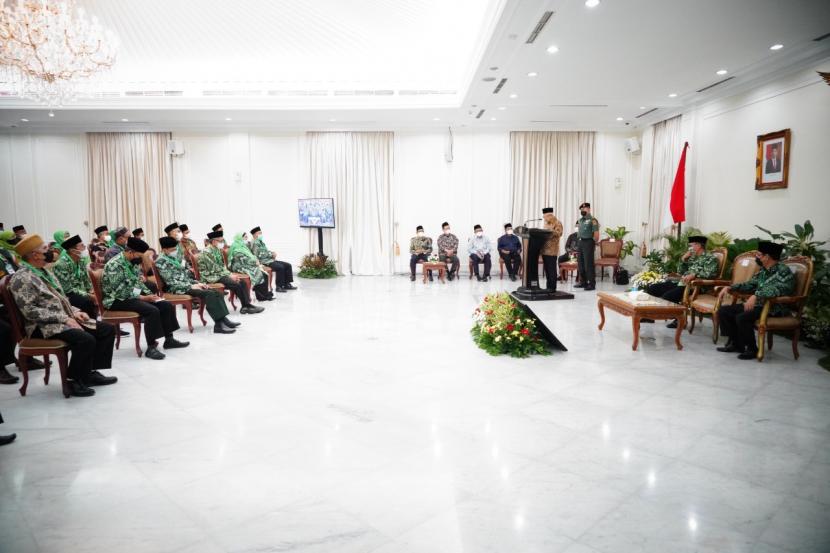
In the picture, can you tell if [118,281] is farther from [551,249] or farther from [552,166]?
[552,166]

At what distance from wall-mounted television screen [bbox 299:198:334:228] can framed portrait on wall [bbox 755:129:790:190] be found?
825cm

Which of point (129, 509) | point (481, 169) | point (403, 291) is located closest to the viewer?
point (129, 509)

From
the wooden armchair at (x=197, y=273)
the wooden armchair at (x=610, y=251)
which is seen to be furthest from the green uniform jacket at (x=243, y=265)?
the wooden armchair at (x=610, y=251)

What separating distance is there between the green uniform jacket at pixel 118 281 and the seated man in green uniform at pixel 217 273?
182cm

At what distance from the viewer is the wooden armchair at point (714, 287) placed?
18.5 ft

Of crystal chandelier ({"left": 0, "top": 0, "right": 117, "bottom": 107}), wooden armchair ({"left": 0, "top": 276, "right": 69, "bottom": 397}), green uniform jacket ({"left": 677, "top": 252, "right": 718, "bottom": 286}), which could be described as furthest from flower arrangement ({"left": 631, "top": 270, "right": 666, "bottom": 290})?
crystal chandelier ({"left": 0, "top": 0, "right": 117, "bottom": 107})

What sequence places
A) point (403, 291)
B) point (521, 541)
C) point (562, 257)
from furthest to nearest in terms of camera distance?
point (562, 257) → point (403, 291) → point (521, 541)

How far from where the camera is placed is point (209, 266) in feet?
23.2

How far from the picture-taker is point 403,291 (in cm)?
960

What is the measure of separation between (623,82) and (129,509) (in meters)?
8.34

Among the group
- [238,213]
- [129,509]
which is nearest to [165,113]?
[238,213]

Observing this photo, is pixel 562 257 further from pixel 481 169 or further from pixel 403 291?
pixel 403 291

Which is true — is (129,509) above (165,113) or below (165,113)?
below

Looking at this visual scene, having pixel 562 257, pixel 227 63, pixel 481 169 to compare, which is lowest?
pixel 562 257
